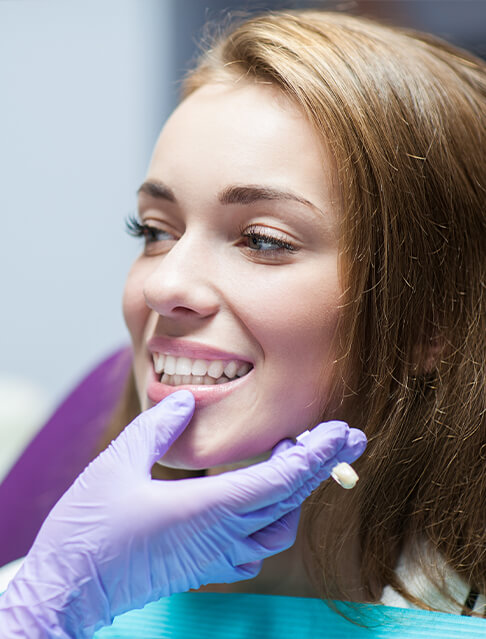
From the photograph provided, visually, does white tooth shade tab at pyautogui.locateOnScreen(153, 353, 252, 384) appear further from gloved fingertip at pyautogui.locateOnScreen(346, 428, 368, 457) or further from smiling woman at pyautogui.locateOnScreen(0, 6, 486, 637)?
gloved fingertip at pyautogui.locateOnScreen(346, 428, 368, 457)

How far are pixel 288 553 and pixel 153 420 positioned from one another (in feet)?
1.19

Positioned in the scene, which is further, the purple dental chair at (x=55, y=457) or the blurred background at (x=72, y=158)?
the blurred background at (x=72, y=158)

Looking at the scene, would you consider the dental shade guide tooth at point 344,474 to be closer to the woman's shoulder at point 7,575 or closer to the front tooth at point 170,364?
the front tooth at point 170,364

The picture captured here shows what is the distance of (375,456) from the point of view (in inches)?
37.9

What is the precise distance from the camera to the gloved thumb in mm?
857

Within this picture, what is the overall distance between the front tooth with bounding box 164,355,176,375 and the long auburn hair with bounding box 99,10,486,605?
0.23 meters

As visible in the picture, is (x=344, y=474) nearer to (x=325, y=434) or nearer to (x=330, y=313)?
(x=325, y=434)

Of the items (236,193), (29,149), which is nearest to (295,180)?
(236,193)

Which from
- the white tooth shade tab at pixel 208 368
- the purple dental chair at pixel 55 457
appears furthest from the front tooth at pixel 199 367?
the purple dental chair at pixel 55 457

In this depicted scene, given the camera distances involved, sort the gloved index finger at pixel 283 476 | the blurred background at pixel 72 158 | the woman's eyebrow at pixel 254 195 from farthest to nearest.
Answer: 1. the blurred background at pixel 72 158
2. the woman's eyebrow at pixel 254 195
3. the gloved index finger at pixel 283 476

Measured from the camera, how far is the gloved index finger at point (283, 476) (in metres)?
0.79

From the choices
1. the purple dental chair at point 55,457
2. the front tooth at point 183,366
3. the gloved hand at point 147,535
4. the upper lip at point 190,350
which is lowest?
the purple dental chair at point 55,457

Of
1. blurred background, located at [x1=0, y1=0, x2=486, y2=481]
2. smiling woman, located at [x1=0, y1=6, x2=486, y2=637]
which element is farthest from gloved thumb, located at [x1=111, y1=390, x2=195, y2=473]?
blurred background, located at [x1=0, y1=0, x2=486, y2=481]

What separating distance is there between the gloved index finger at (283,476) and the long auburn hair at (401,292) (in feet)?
0.56
